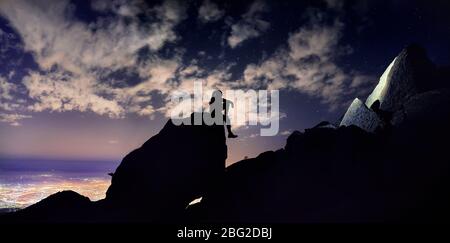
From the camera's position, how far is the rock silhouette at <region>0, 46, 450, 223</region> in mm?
18656

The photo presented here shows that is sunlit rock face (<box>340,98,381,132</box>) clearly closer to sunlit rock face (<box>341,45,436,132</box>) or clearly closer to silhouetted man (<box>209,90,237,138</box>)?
sunlit rock face (<box>341,45,436,132</box>)

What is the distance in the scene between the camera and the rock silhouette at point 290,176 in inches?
734

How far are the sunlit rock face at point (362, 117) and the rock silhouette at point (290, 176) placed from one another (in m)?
0.27

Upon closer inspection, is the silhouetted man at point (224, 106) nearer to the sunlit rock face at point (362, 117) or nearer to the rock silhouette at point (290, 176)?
the rock silhouette at point (290, 176)

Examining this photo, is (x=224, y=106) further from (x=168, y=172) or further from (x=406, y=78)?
(x=406, y=78)

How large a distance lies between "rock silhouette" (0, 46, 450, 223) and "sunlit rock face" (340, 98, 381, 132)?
27cm

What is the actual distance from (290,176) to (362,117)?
1045 cm

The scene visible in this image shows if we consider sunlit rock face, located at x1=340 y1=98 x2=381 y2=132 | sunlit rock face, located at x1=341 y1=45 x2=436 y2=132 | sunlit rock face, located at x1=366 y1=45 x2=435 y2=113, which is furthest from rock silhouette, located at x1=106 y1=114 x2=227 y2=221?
sunlit rock face, located at x1=366 y1=45 x2=435 y2=113

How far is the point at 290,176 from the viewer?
21672mm

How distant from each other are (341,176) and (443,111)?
10.7m

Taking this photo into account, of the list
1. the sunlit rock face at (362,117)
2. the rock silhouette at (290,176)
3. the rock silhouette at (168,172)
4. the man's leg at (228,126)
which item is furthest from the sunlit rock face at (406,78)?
the rock silhouette at (168,172)
